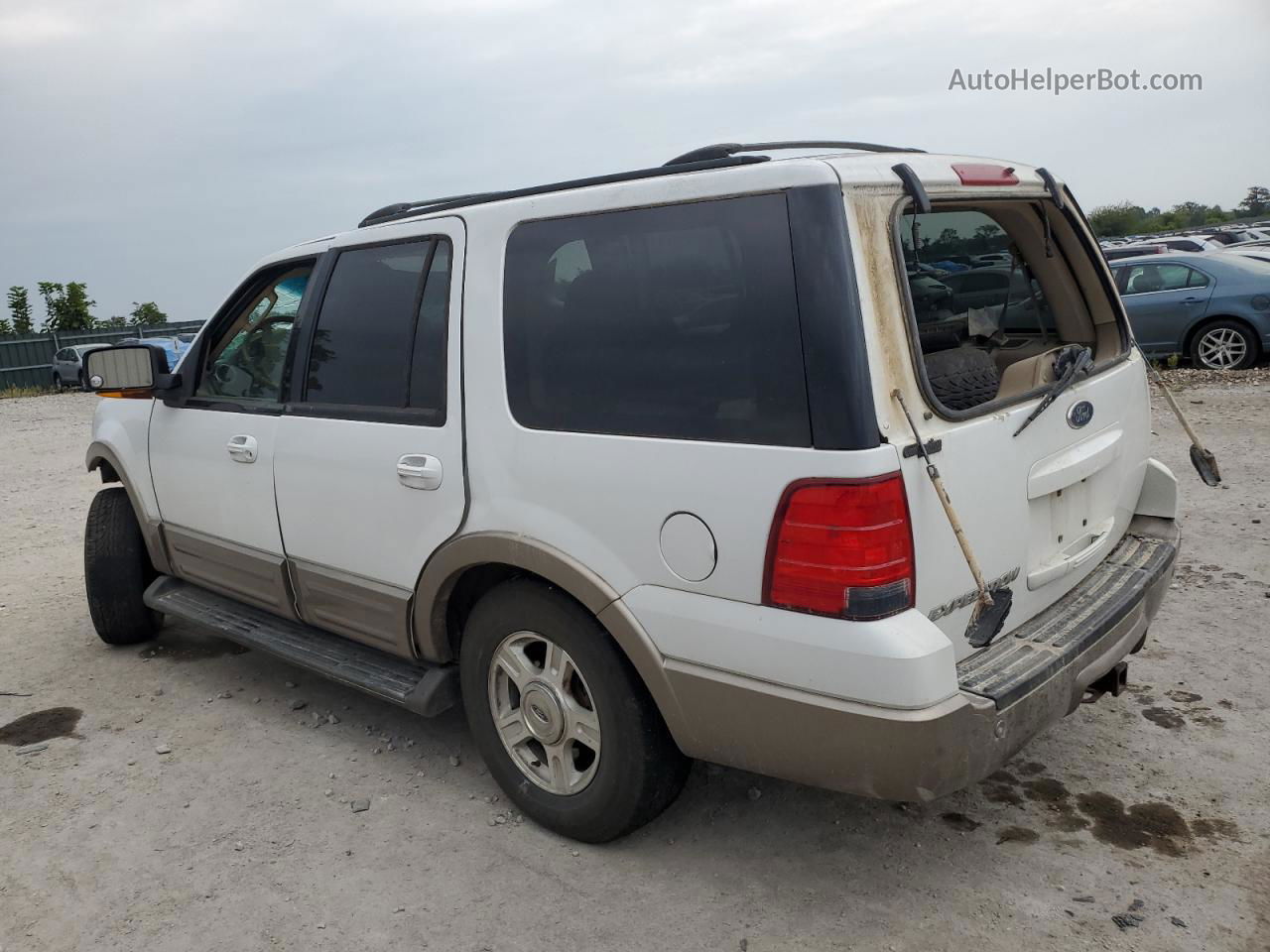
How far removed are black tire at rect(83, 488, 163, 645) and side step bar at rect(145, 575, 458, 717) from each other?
0.21 metres

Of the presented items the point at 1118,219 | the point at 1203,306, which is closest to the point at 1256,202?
the point at 1118,219

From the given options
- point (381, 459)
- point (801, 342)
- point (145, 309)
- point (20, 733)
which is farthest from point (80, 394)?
point (801, 342)

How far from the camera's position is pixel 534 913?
2.81 meters

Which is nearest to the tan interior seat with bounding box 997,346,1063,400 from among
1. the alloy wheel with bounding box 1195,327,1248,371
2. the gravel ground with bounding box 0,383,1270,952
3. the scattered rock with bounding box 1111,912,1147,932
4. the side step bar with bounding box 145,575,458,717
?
the gravel ground with bounding box 0,383,1270,952

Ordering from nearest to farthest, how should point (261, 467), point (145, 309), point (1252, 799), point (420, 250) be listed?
point (1252, 799) < point (420, 250) < point (261, 467) < point (145, 309)

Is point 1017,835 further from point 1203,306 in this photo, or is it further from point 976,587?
point 1203,306

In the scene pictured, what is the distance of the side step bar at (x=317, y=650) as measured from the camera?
338 centimetres

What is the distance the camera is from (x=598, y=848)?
3.10m

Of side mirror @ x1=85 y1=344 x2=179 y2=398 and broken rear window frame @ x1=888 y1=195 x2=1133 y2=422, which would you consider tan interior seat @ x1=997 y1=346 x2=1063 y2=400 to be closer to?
broken rear window frame @ x1=888 y1=195 x2=1133 y2=422

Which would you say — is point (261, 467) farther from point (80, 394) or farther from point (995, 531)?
point (80, 394)

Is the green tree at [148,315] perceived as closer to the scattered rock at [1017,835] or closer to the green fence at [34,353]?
the green fence at [34,353]

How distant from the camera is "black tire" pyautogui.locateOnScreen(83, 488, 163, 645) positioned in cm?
489

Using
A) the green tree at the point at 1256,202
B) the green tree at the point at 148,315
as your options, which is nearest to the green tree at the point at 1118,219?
the green tree at the point at 1256,202

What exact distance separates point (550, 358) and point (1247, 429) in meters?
7.93
